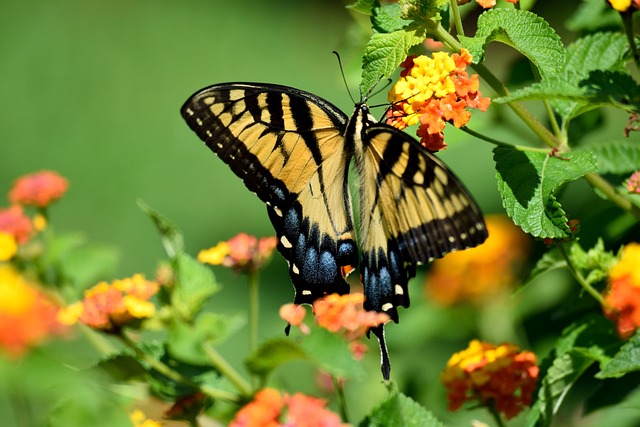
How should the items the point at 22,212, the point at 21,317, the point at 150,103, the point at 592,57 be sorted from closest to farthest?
the point at 21,317 → the point at 592,57 → the point at 22,212 → the point at 150,103

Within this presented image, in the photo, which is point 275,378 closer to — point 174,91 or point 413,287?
point 413,287

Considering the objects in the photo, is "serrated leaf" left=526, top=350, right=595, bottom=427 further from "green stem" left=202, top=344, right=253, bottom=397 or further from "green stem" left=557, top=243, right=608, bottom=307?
"green stem" left=202, top=344, right=253, bottom=397

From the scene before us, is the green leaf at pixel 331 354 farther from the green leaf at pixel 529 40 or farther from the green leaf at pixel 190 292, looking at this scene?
the green leaf at pixel 529 40

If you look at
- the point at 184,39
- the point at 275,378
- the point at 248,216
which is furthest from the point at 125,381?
the point at 184,39

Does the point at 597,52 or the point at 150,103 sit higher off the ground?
the point at 150,103

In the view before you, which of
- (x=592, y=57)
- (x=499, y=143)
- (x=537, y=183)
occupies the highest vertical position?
(x=592, y=57)

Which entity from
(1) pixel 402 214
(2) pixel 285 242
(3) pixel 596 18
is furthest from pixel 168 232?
(3) pixel 596 18

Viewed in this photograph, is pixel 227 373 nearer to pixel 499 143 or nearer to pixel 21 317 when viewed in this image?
pixel 499 143

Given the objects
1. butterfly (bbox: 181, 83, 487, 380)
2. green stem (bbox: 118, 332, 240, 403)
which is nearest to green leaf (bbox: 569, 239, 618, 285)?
butterfly (bbox: 181, 83, 487, 380)
